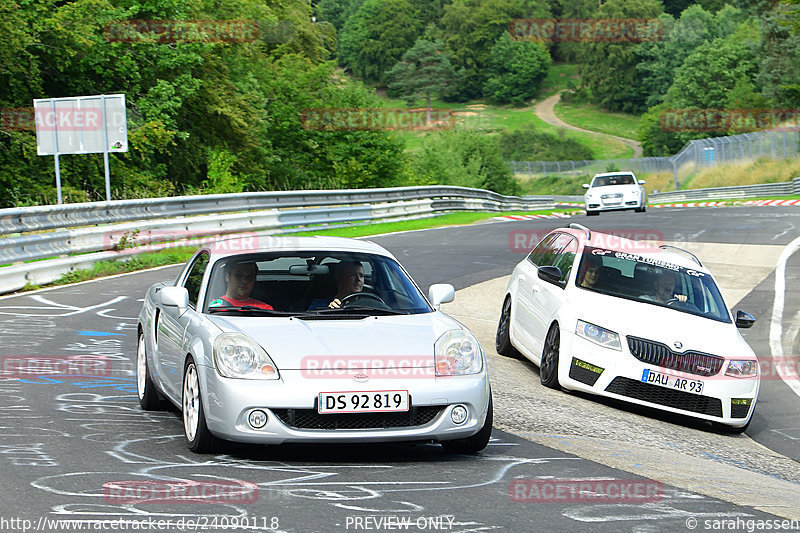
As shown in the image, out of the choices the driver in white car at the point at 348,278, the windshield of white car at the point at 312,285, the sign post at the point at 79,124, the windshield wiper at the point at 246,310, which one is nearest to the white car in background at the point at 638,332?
the windshield of white car at the point at 312,285

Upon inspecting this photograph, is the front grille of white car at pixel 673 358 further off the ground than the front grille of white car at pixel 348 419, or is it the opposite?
the front grille of white car at pixel 348 419

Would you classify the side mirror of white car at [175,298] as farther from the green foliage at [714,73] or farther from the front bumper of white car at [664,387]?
the green foliage at [714,73]

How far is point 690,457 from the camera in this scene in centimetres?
765

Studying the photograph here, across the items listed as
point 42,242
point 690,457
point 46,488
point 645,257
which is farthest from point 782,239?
point 46,488

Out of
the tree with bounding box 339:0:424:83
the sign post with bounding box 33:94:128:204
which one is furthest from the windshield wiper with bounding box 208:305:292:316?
the tree with bounding box 339:0:424:83

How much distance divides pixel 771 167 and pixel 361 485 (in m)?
59.9

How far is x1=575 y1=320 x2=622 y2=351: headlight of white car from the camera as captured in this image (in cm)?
957

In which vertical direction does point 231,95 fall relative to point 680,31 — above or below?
below

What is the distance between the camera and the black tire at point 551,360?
9.91 m

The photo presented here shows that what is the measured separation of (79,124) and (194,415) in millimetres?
16201

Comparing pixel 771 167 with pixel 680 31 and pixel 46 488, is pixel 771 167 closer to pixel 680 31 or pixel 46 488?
pixel 46 488

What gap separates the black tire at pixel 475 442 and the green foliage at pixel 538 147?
118602mm

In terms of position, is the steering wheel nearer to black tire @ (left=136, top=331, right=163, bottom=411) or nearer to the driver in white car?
the driver in white car

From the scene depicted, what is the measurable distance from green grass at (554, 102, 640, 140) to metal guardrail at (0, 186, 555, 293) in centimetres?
11621
